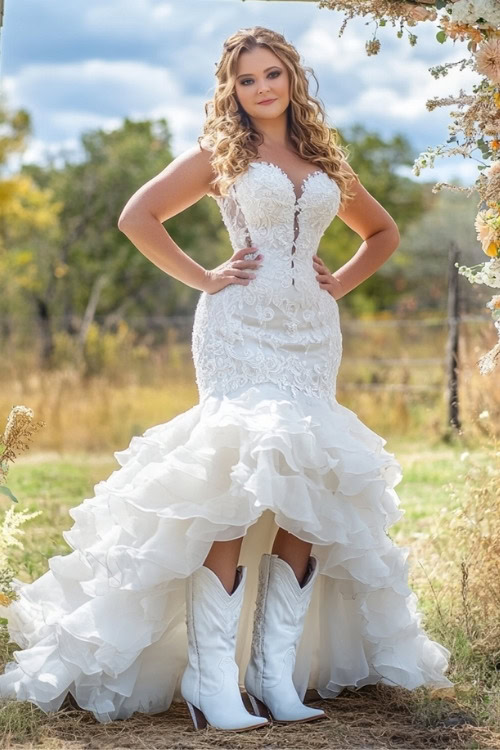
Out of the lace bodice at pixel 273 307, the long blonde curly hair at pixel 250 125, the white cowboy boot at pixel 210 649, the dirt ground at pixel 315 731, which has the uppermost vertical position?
the long blonde curly hair at pixel 250 125

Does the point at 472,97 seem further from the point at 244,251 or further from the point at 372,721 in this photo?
the point at 372,721

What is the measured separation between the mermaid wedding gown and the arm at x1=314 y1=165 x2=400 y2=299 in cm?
31

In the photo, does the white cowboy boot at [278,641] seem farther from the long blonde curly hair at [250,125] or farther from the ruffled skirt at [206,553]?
the long blonde curly hair at [250,125]

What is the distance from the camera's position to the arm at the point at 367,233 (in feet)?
11.4

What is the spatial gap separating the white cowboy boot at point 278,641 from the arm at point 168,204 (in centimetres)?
93

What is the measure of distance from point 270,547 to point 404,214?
77.6ft

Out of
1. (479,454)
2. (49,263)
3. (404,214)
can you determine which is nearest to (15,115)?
(49,263)

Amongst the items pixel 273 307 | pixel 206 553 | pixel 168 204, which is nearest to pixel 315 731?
pixel 206 553

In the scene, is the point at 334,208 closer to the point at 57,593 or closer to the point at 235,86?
the point at 235,86

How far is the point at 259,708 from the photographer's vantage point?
2.91 metres

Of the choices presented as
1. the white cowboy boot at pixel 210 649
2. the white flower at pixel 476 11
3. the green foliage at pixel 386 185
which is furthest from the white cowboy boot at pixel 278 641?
the green foliage at pixel 386 185

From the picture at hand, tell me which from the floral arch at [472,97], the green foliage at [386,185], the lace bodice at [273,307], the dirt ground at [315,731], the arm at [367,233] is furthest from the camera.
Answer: the green foliage at [386,185]

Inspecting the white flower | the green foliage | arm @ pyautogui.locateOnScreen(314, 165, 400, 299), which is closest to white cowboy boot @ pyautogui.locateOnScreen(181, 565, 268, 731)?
arm @ pyautogui.locateOnScreen(314, 165, 400, 299)

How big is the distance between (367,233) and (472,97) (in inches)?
26.8
